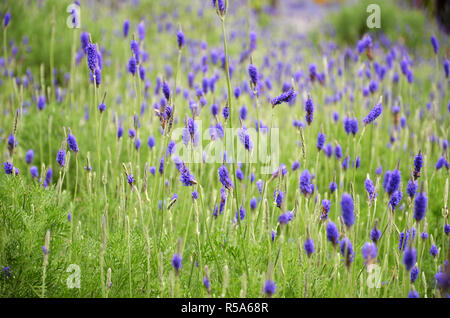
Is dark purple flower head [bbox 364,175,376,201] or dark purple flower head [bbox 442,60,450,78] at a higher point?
dark purple flower head [bbox 442,60,450,78]

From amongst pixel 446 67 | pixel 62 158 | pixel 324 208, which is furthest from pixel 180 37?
pixel 446 67

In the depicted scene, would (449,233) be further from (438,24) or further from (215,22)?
(438,24)

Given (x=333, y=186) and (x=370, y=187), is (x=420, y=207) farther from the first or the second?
(x=333, y=186)

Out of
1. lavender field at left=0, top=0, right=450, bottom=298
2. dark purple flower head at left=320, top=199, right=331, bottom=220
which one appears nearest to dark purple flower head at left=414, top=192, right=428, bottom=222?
lavender field at left=0, top=0, right=450, bottom=298

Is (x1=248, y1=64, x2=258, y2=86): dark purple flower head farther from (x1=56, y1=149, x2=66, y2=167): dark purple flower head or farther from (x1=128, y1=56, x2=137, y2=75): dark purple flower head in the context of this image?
(x1=56, y1=149, x2=66, y2=167): dark purple flower head

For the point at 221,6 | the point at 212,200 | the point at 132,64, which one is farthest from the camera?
the point at 212,200

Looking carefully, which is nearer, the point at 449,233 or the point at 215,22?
the point at 449,233

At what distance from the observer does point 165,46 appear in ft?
16.9

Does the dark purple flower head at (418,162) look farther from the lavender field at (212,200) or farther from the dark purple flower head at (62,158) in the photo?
the dark purple flower head at (62,158)

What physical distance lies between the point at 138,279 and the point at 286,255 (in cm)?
46

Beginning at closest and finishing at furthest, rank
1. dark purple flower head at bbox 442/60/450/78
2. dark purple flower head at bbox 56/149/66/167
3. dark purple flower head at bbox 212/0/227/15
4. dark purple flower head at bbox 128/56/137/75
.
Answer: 1. dark purple flower head at bbox 212/0/227/15
2. dark purple flower head at bbox 56/149/66/167
3. dark purple flower head at bbox 128/56/137/75
4. dark purple flower head at bbox 442/60/450/78

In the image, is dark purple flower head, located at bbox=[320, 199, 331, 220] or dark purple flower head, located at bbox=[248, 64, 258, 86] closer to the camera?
dark purple flower head, located at bbox=[248, 64, 258, 86]

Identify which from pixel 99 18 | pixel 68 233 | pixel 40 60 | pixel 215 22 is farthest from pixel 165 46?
pixel 68 233

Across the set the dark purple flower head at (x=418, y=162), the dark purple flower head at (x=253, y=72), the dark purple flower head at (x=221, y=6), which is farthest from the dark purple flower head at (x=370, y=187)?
the dark purple flower head at (x=221, y=6)
